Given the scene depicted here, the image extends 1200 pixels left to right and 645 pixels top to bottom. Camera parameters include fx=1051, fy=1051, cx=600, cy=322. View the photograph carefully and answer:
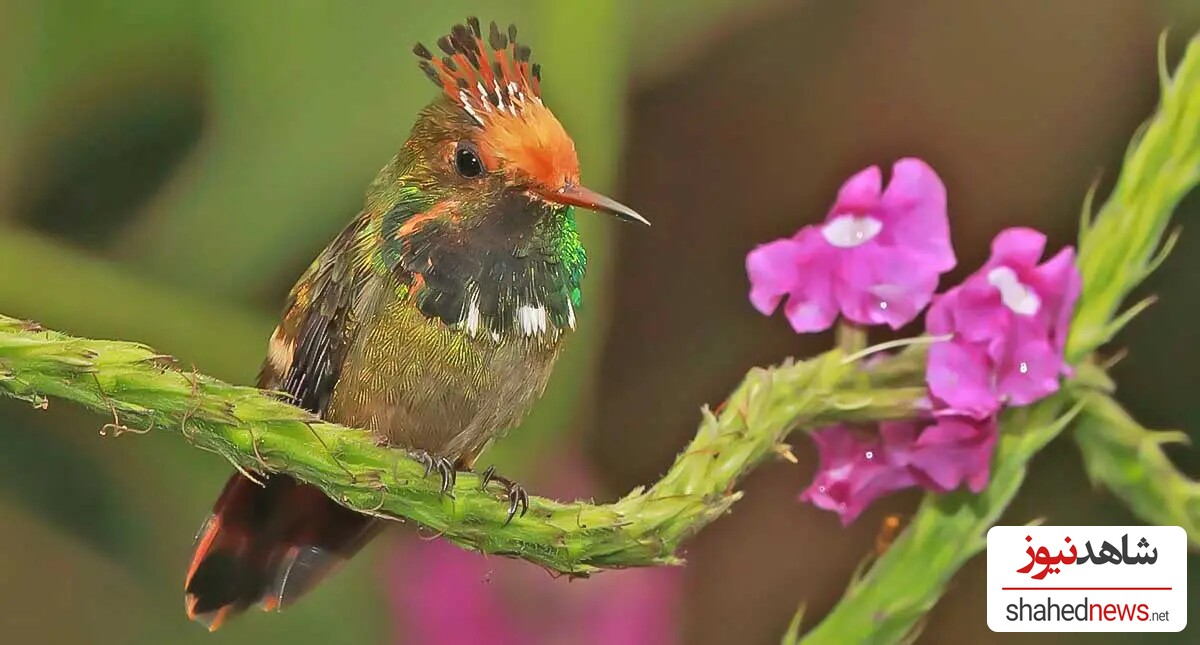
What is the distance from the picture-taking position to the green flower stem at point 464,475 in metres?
0.80

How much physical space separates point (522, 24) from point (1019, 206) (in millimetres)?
563

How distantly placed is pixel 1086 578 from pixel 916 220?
442 mm

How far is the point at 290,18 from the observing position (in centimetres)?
107

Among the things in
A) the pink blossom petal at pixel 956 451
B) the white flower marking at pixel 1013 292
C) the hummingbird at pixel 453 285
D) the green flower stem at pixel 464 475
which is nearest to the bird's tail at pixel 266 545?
the hummingbird at pixel 453 285

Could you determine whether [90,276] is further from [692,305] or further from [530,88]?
[692,305]

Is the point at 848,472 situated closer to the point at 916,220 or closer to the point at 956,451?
the point at 956,451

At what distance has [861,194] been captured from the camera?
1082 millimetres

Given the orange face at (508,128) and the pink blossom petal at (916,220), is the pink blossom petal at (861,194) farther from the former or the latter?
the orange face at (508,128)

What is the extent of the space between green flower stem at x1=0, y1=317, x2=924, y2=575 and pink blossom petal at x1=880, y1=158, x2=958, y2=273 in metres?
0.11

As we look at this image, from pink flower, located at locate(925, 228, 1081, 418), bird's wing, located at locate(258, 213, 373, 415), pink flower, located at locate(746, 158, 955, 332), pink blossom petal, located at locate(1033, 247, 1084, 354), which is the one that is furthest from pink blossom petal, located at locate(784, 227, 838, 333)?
bird's wing, located at locate(258, 213, 373, 415)

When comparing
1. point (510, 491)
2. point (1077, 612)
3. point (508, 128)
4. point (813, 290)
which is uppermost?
point (508, 128)

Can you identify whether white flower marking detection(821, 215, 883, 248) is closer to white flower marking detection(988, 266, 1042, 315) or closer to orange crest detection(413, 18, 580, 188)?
white flower marking detection(988, 266, 1042, 315)

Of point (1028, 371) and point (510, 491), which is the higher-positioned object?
point (1028, 371)

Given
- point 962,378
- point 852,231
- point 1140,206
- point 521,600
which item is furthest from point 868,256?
point 521,600
